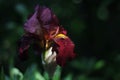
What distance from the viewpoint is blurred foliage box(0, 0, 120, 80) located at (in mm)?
3656

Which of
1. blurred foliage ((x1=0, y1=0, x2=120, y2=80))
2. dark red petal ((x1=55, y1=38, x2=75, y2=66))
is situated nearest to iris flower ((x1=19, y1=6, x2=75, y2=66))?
dark red petal ((x1=55, y1=38, x2=75, y2=66))

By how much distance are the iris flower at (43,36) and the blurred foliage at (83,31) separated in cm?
160

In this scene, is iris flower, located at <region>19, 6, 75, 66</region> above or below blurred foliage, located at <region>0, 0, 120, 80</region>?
above

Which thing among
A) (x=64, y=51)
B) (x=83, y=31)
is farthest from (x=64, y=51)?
(x=83, y=31)

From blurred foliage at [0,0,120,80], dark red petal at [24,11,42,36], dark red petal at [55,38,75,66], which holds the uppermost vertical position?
dark red petal at [24,11,42,36]

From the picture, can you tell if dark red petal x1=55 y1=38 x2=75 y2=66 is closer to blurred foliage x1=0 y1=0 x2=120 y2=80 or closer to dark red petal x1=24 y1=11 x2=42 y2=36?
dark red petal x1=24 y1=11 x2=42 y2=36

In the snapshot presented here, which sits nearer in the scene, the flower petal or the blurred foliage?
the flower petal

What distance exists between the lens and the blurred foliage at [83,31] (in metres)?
3.66

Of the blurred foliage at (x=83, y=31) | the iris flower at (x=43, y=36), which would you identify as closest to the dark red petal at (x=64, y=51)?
the iris flower at (x=43, y=36)

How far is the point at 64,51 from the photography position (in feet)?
5.98

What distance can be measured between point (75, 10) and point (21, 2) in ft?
1.23

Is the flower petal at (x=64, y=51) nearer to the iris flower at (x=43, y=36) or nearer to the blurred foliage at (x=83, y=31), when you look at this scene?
the iris flower at (x=43, y=36)

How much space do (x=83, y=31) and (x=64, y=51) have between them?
204cm

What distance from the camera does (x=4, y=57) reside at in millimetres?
4043
